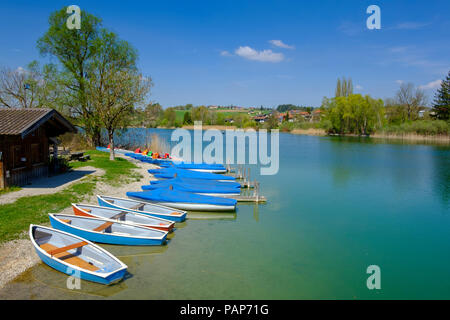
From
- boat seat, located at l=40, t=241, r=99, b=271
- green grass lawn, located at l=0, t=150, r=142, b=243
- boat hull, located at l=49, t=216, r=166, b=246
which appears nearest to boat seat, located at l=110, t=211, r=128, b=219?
boat hull, located at l=49, t=216, r=166, b=246

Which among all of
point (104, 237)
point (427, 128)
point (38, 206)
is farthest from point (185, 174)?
point (427, 128)

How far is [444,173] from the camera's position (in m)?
29.8

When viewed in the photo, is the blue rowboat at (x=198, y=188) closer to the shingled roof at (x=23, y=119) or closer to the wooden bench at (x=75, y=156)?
the shingled roof at (x=23, y=119)

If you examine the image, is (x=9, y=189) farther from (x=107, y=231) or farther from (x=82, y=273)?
(x=82, y=273)

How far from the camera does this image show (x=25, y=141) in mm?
16438

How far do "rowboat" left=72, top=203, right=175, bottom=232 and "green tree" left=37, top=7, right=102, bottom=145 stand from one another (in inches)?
899

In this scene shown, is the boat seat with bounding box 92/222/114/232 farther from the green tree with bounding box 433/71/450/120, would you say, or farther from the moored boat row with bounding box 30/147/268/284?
the green tree with bounding box 433/71/450/120

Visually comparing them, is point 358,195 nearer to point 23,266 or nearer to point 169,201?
point 169,201

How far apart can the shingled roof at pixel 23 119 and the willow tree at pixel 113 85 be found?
10389mm

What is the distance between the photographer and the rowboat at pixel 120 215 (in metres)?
12.6

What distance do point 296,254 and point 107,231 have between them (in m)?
7.23

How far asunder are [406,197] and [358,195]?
10.3ft

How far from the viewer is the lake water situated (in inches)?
351

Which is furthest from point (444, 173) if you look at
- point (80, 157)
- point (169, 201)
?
point (80, 157)
